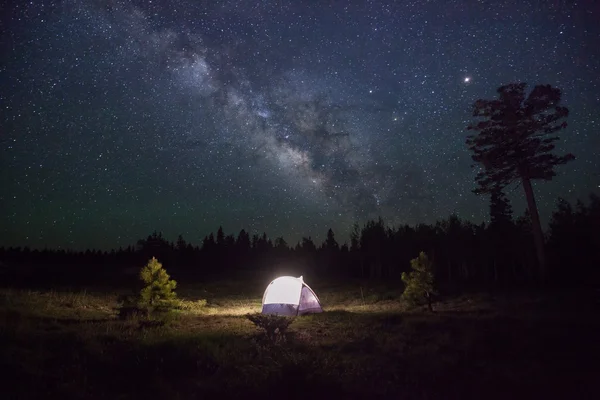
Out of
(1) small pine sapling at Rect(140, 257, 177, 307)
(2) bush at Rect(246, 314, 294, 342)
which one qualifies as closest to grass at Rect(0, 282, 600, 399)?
(2) bush at Rect(246, 314, 294, 342)

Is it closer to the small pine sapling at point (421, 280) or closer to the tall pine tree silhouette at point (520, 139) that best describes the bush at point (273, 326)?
the small pine sapling at point (421, 280)

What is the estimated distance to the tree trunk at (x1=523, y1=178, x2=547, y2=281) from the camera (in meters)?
27.2

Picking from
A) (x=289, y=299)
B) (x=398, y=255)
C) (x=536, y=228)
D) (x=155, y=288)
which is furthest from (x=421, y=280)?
(x=398, y=255)

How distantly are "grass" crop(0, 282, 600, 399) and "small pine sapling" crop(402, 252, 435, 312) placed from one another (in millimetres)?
4177

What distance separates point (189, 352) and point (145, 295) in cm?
944

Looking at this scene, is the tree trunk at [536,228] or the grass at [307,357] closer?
the grass at [307,357]

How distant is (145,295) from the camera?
60.7 feet

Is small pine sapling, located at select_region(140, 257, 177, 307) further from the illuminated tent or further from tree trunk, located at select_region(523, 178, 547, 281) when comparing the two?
tree trunk, located at select_region(523, 178, 547, 281)

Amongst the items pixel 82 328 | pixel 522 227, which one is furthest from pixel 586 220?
pixel 82 328

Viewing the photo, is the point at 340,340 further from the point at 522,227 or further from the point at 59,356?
the point at 522,227

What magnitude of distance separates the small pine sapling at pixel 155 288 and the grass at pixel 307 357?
5.84ft

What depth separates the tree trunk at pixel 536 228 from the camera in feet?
89.4

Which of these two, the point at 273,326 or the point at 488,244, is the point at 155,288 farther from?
the point at 488,244

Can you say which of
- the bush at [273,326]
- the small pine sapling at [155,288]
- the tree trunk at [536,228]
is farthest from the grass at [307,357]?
the tree trunk at [536,228]
